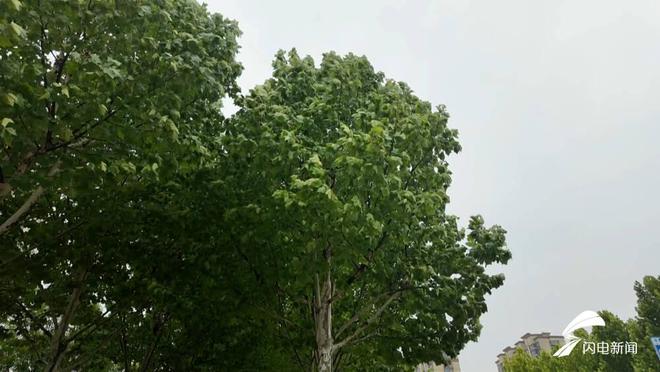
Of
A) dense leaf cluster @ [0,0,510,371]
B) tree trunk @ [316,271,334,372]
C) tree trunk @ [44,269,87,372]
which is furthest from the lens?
tree trunk @ [44,269,87,372]

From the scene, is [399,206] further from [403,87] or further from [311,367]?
[311,367]

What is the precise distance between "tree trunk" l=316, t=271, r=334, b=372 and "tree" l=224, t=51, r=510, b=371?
23 mm

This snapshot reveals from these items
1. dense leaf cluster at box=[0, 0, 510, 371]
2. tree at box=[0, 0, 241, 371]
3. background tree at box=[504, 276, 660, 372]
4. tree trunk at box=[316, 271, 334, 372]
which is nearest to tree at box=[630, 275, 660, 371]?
Answer: background tree at box=[504, 276, 660, 372]

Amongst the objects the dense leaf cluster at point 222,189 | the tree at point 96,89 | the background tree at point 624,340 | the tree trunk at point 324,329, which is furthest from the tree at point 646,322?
the tree at point 96,89

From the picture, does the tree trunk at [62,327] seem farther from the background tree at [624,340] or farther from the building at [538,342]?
the building at [538,342]

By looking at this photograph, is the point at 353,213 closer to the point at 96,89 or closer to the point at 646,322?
the point at 96,89

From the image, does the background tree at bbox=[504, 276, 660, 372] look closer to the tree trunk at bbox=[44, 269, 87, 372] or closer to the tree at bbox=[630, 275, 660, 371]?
the tree at bbox=[630, 275, 660, 371]

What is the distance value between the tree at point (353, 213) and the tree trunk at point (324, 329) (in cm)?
2

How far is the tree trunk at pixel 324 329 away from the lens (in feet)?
32.0

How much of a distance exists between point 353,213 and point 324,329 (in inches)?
146

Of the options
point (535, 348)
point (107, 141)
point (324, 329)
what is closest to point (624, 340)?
point (324, 329)

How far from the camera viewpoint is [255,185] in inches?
375

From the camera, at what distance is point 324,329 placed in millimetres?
10094

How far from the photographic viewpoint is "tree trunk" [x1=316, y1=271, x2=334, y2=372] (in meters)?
9.74
